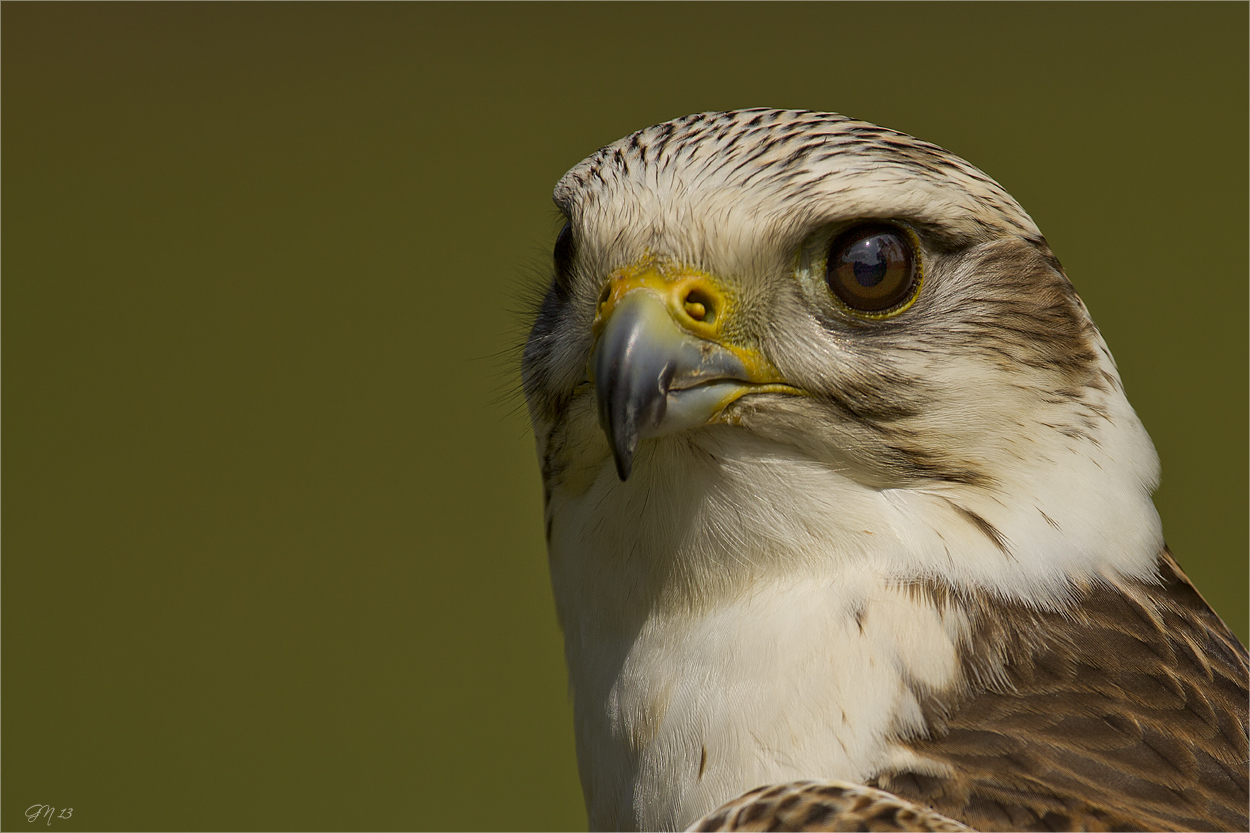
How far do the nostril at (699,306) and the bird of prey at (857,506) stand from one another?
0.4 inches

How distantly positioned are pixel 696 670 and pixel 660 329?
54 centimetres

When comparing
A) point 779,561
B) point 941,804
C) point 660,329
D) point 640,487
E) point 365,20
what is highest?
point 365,20

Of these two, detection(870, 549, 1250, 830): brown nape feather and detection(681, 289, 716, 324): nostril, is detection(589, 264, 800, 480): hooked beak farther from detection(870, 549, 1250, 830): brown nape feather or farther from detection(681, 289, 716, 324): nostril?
detection(870, 549, 1250, 830): brown nape feather

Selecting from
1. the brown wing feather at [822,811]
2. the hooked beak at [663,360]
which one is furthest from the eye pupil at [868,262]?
the brown wing feather at [822,811]

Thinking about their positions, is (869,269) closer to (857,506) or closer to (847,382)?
(847,382)

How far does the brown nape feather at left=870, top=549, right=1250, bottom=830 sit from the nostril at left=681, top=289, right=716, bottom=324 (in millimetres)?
550

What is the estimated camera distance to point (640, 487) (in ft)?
6.39

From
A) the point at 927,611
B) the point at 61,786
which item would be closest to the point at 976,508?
the point at 927,611

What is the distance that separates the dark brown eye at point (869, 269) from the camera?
1.88 meters

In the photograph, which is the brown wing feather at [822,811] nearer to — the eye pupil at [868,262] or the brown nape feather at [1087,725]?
the brown nape feather at [1087,725]

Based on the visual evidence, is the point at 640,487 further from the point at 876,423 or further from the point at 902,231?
the point at 902,231

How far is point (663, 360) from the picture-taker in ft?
5.75
